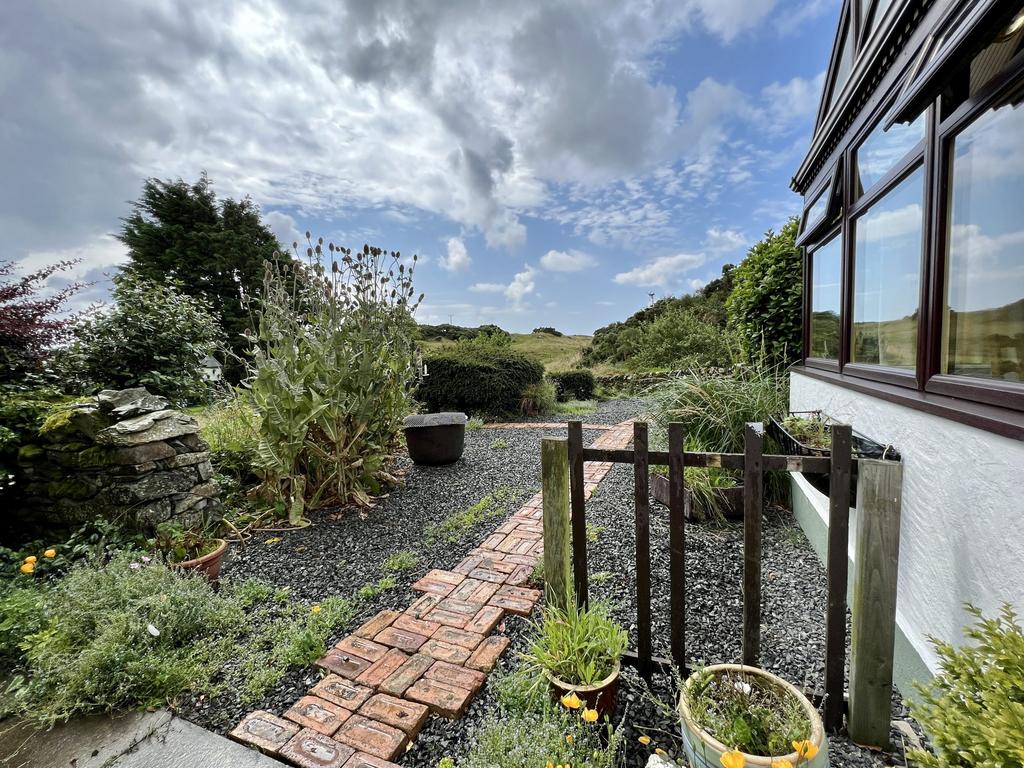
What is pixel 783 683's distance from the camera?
1245 millimetres

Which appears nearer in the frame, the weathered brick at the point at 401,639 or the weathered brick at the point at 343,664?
the weathered brick at the point at 343,664

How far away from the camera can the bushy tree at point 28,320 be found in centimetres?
409

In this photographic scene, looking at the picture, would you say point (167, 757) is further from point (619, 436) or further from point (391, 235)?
point (619, 436)

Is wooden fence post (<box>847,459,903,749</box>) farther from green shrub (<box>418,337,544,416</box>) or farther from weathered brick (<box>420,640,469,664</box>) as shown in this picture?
green shrub (<box>418,337,544,416</box>)

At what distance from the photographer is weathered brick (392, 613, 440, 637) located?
203 cm

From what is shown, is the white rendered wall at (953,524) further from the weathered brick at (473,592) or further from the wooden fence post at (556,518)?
the weathered brick at (473,592)

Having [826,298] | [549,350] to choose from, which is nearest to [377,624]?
[826,298]

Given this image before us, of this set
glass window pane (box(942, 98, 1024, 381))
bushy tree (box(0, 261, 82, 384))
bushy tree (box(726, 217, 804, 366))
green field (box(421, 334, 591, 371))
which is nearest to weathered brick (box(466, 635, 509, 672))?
glass window pane (box(942, 98, 1024, 381))

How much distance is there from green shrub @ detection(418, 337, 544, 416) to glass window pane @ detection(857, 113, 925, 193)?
5.80 m

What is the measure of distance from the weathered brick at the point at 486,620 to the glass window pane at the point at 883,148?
10.1 ft

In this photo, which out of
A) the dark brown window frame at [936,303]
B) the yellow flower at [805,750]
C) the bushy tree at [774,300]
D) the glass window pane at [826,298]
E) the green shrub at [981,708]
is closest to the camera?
the green shrub at [981,708]

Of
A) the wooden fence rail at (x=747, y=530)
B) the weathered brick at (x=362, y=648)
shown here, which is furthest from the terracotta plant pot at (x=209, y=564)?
the wooden fence rail at (x=747, y=530)

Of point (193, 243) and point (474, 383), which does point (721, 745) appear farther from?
point (193, 243)

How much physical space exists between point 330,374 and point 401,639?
220 centimetres
